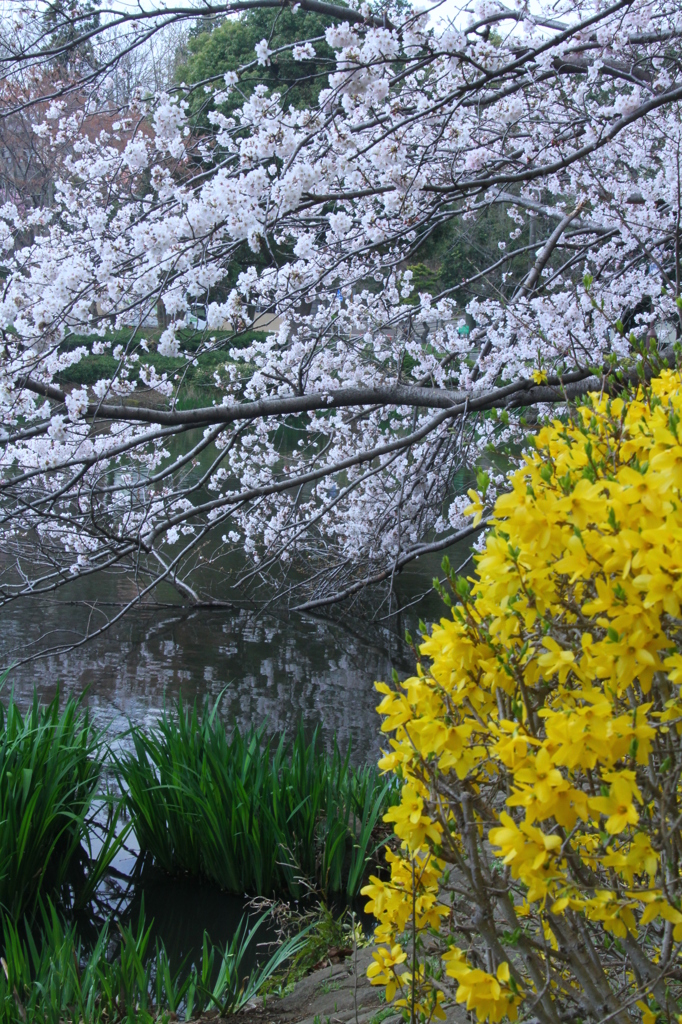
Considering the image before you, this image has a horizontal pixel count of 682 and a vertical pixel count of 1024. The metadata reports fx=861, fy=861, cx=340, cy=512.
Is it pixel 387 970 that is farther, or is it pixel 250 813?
pixel 250 813

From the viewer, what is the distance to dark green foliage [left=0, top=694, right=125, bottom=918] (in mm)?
3361

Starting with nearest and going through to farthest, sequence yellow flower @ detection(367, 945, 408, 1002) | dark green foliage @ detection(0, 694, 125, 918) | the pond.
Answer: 1. yellow flower @ detection(367, 945, 408, 1002)
2. dark green foliage @ detection(0, 694, 125, 918)
3. the pond

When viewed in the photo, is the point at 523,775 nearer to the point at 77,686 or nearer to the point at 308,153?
the point at 308,153

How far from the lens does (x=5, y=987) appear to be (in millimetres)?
2406

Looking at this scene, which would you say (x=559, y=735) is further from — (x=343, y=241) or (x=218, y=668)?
(x=218, y=668)

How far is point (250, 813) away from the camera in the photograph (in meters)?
3.57

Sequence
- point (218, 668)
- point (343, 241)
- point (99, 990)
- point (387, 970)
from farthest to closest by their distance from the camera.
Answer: point (218, 668) < point (343, 241) < point (99, 990) < point (387, 970)

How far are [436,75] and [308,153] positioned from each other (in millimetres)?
886

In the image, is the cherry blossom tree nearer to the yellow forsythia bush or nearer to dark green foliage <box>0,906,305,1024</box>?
the yellow forsythia bush

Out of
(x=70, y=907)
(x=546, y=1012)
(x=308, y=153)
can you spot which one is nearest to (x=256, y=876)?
(x=70, y=907)

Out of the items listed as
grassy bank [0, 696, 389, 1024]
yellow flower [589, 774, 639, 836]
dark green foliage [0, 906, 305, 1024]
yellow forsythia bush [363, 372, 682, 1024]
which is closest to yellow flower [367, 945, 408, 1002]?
yellow forsythia bush [363, 372, 682, 1024]

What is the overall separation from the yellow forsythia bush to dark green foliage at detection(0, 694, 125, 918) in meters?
2.15

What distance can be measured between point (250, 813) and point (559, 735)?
8.61ft

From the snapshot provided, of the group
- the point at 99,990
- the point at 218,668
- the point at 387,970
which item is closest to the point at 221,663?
Answer: the point at 218,668
